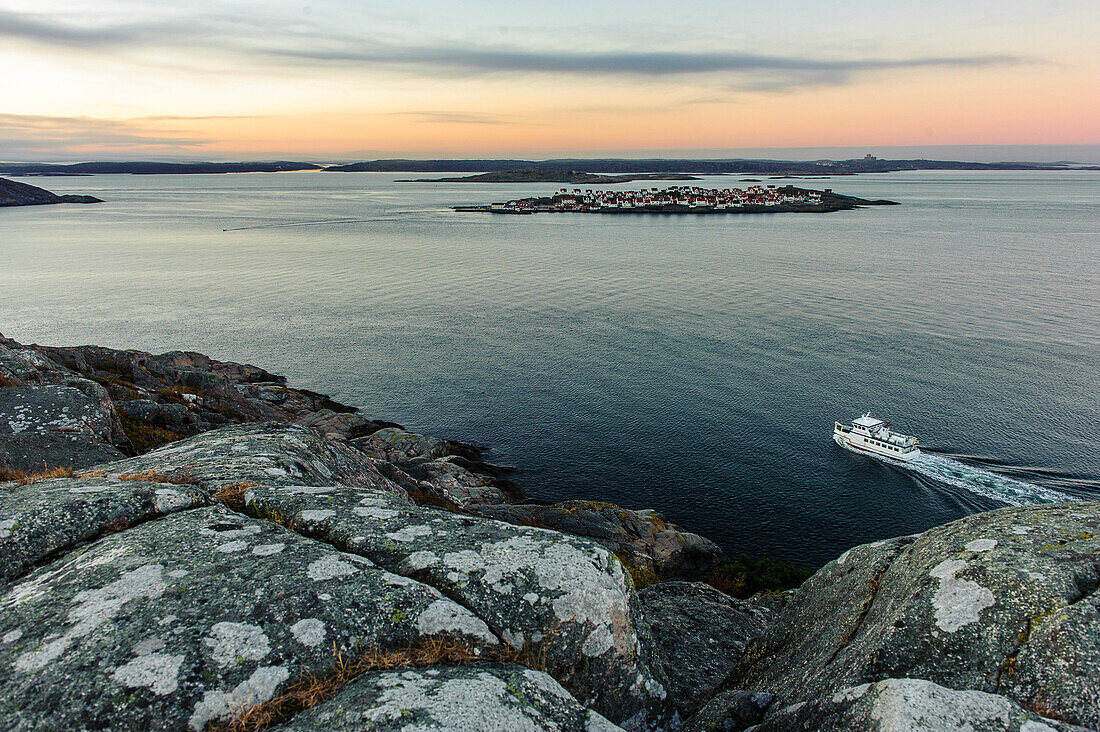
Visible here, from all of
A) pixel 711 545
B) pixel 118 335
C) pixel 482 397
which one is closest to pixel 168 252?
pixel 118 335

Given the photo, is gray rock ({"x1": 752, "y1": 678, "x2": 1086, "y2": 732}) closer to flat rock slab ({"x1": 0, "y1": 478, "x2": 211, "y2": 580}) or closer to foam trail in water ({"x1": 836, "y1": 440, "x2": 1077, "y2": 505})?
flat rock slab ({"x1": 0, "y1": 478, "x2": 211, "y2": 580})

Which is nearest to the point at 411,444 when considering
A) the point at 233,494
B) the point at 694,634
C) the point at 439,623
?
the point at 694,634

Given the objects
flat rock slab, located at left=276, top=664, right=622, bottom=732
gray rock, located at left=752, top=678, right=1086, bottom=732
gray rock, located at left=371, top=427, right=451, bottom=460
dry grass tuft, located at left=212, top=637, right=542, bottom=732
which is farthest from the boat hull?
flat rock slab, located at left=276, top=664, right=622, bottom=732

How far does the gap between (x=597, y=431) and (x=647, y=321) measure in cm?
3581

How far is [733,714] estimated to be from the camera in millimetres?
7898

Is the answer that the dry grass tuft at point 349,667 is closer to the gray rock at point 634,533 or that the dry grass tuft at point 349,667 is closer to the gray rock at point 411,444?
the gray rock at point 634,533

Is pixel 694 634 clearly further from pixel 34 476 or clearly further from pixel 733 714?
pixel 34 476

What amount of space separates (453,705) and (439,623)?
1330 millimetres

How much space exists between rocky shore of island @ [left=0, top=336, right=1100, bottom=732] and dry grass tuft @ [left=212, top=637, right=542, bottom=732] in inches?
1.0

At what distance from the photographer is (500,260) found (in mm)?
137875

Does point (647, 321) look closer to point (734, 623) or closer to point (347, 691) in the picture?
point (734, 623)

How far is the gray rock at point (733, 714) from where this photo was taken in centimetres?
777

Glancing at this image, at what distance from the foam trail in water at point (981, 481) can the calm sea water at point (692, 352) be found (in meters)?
0.19

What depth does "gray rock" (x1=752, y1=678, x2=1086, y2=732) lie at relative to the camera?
5.21 m
